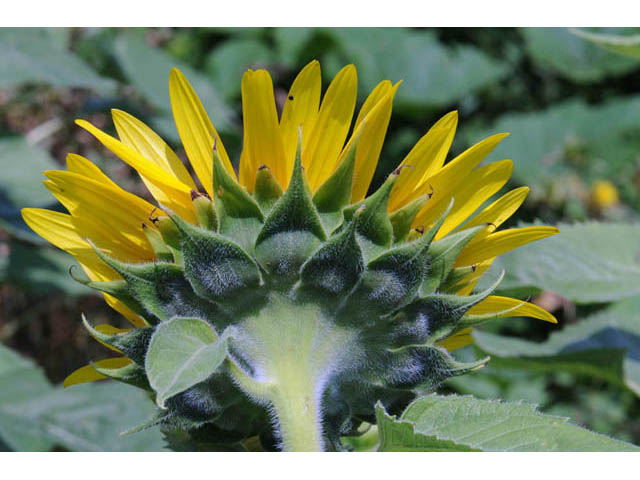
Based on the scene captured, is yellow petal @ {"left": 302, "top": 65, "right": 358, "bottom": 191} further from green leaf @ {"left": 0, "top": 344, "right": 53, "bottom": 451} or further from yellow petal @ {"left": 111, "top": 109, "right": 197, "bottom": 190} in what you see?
green leaf @ {"left": 0, "top": 344, "right": 53, "bottom": 451}

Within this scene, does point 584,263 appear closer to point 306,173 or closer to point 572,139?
point 306,173

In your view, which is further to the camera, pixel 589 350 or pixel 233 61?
pixel 233 61

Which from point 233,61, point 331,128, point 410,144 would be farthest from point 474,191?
point 410,144

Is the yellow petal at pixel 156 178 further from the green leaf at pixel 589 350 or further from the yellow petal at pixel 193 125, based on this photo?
the green leaf at pixel 589 350

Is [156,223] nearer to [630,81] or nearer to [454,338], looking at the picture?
[454,338]

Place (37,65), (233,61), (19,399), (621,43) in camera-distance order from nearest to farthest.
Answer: (621,43) < (19,399) < (37,65) < (233,61)

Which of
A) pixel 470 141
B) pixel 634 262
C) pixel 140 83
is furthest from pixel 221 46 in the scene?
pixel 634 262

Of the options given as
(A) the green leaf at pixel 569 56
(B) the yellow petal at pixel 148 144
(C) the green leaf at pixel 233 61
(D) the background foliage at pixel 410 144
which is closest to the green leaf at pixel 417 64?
(D) the background foliage at pixel 410 144
